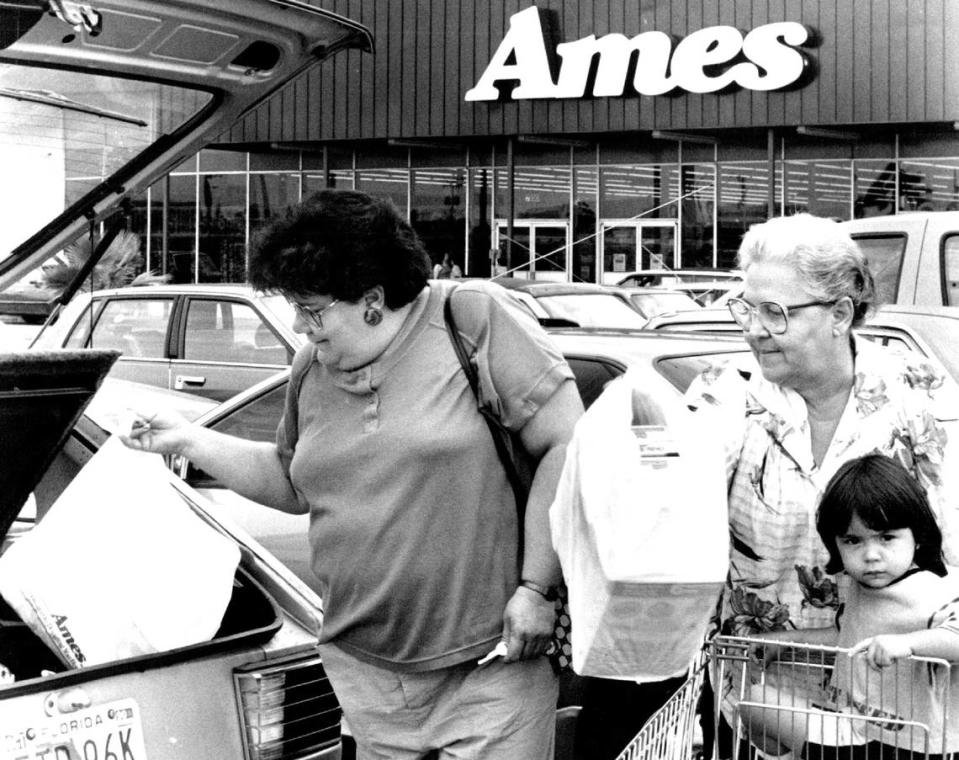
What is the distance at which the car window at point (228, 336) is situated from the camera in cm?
1024

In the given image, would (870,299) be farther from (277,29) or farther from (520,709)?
(277,29)

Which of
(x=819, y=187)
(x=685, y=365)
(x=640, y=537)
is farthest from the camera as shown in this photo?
(x=819, y=187)

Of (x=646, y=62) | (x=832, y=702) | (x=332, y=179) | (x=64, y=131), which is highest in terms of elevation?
(x=646, y=62)

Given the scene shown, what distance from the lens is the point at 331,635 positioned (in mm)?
2852

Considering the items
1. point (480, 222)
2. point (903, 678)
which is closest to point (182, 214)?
point (480, 222)

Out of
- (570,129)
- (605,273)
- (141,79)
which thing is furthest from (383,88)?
(141,79)

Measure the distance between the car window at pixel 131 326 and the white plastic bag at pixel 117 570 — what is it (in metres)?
8.04

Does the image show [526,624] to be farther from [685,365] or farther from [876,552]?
[685,365]

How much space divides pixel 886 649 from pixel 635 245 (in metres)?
27.6

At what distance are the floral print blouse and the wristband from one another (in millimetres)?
406

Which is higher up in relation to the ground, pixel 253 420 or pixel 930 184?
pixel 930 184

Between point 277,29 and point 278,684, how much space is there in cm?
166

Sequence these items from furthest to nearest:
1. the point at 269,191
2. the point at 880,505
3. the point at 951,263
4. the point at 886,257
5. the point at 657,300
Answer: the point at 269,191 → the point at 657,300 → the point at 886,257 → the point at 951,263 → the point at 880,505

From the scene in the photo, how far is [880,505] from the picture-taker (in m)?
2.61
